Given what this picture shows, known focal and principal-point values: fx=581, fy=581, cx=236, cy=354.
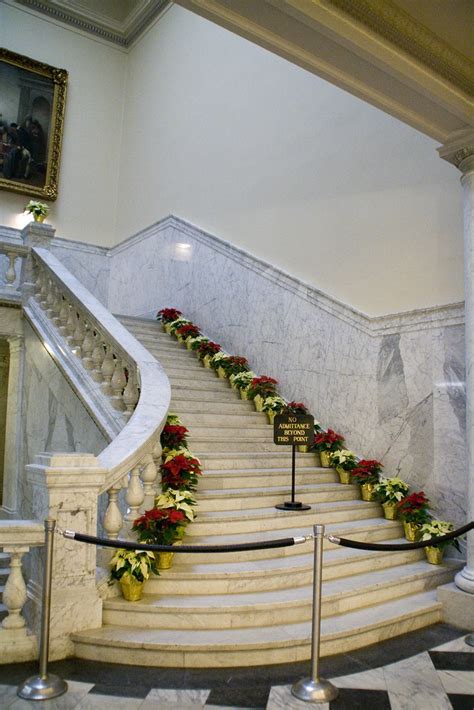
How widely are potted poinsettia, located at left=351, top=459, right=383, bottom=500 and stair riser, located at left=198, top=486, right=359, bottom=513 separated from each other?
0.47ft

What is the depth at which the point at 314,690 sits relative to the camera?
11.5ft

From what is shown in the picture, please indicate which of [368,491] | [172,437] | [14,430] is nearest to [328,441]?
[368,491]

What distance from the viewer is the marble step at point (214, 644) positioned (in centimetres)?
387

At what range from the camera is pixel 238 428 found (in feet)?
25.1

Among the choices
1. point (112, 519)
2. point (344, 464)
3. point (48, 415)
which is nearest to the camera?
point (112, 519)

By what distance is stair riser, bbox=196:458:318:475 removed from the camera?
6.50m

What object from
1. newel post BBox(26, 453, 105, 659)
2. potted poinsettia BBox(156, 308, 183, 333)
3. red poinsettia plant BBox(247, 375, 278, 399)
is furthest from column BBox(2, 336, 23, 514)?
newel post BBox(26, 453, 105, 659)

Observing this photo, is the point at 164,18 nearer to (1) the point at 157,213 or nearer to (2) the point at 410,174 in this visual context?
(1) the point at 157,213

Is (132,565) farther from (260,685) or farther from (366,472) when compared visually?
(366,472)

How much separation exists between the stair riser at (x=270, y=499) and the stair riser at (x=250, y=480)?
25cm

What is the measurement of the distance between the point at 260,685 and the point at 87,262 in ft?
39.9

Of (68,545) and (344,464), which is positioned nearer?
(68,545)

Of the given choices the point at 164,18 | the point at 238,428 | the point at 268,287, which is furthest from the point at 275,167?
the point at 164,18

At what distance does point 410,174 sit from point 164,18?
9.81 meters
